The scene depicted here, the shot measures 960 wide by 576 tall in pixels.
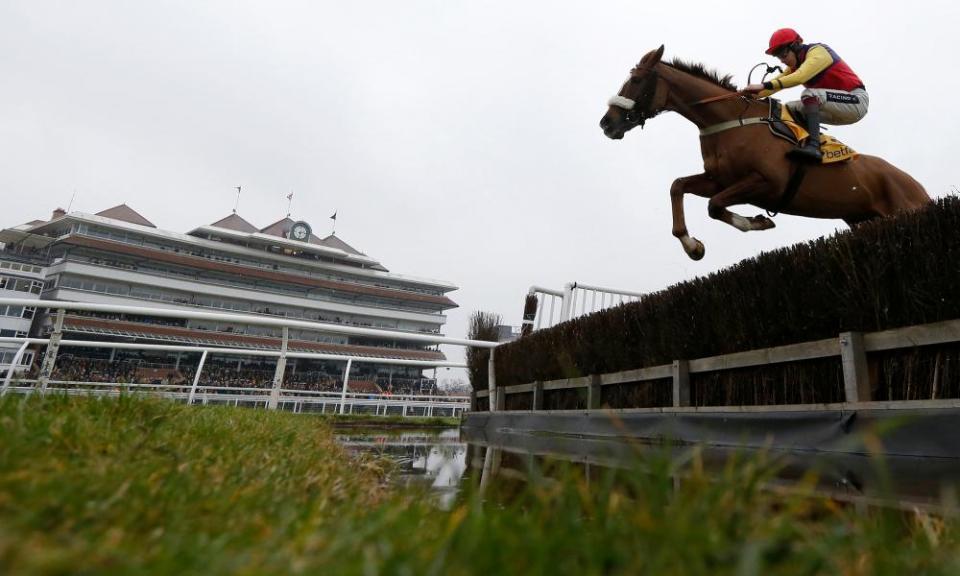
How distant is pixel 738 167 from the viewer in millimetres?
4773

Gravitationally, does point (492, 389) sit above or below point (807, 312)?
below

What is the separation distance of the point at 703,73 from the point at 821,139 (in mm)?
1265

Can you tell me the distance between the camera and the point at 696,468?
951 mm

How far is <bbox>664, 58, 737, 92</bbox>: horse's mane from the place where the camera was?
5.23 metres

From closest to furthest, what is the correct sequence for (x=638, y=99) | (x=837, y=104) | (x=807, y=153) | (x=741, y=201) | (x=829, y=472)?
(x=829, y=472) → (x=807, y=153) → (x=741, y=201) → (x=837, y=104) → (x=638, y=99)

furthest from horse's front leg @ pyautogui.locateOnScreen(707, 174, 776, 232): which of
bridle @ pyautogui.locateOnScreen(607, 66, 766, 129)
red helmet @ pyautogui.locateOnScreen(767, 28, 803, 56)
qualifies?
red helmet @ pyautogui.locateOnScreen(767, 28, 803, 56)

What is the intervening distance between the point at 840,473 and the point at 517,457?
1.67 meters

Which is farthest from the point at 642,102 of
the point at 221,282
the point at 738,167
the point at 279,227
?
the point at 279,227

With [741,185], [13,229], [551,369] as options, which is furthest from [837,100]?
[13,229]

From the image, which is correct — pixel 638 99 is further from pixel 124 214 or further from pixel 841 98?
pixel 124 214

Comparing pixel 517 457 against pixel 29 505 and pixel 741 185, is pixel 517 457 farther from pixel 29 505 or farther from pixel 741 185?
pixel 741 185

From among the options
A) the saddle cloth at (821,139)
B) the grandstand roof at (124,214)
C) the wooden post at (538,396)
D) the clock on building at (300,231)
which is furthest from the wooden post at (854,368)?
the grandstand roof at (124,214)

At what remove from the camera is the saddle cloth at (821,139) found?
4676 millimetres

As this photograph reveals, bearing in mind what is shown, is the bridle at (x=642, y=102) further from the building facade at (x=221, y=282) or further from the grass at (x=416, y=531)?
the building facade at (x=221, y=282)
